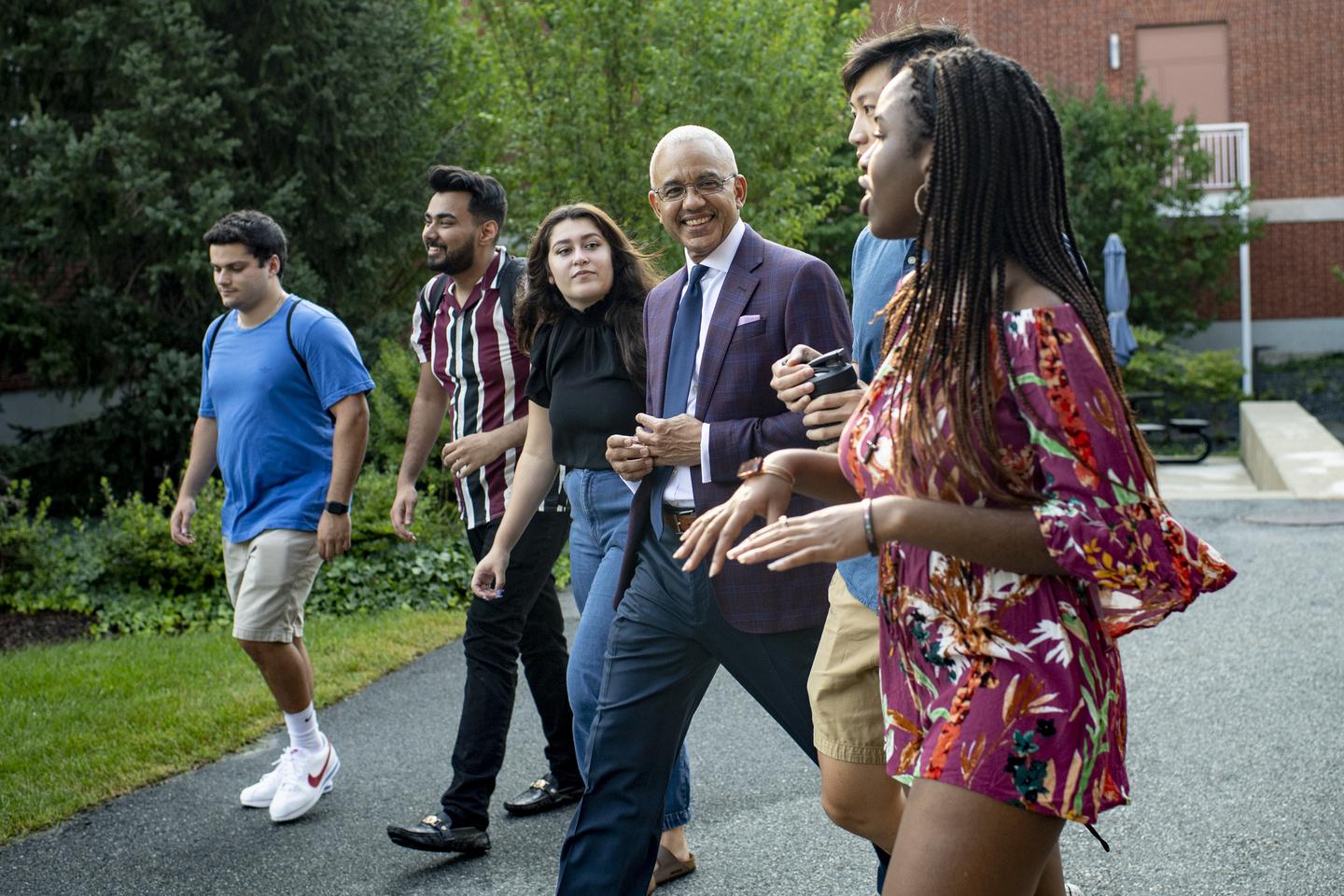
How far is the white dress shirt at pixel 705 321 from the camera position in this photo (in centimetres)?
341

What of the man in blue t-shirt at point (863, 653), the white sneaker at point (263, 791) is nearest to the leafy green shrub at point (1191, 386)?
the white sneaker at point (263, 791)

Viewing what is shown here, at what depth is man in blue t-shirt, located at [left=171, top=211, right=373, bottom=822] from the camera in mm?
5191

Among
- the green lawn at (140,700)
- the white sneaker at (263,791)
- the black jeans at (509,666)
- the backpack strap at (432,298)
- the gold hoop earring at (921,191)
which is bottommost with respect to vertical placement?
the green lawn at (140,700)

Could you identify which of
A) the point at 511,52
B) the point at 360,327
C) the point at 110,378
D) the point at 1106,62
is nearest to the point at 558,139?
the point at 511,52

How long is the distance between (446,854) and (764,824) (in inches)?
43.7

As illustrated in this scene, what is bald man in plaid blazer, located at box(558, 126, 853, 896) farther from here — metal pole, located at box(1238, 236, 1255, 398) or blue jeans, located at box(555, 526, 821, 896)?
metal pole, located at box(1238, 236, 1255, 398)

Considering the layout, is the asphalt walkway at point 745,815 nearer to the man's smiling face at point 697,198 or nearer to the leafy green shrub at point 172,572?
the man's smiling face at point 697,198

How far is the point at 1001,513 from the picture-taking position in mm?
2102

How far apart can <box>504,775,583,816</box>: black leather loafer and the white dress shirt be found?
201cm

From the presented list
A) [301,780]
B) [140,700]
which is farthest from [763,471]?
[140,700]

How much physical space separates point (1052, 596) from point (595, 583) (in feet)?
7.21

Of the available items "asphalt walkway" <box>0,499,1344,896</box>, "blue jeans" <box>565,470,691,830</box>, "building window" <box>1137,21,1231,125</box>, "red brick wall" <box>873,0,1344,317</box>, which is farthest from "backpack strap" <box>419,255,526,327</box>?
"building window" <box>1137,21,1231,125</box>

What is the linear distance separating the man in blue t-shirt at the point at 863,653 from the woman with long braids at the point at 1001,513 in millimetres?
829

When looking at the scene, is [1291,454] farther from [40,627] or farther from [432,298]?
[40,627]
